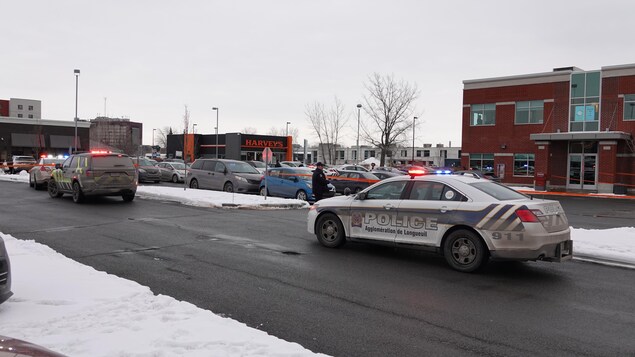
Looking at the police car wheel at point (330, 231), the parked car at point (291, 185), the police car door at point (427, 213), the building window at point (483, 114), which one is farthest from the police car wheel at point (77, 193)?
the building window at point (483, 114)

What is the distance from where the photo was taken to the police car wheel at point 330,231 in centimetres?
968

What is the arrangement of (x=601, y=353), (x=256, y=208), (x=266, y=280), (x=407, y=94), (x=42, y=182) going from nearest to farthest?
(x=601, y=353), (x=266, y=280), (x=256, y=208), (x=42, y=182), (x=407, y=94)

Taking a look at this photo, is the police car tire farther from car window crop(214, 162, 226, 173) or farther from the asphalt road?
the asphalt road

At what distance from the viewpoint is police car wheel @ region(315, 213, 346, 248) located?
9.68 meters

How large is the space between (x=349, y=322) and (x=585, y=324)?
2610mm

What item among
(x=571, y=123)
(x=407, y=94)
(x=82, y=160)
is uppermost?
(x=407, y=94)

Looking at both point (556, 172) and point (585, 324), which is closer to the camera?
point (585, 324)

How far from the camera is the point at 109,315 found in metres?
5.08

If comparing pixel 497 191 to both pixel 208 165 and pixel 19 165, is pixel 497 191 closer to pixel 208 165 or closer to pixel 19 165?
pixel 208 165

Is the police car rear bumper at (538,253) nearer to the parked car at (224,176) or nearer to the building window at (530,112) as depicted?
the parked car at (224,176)

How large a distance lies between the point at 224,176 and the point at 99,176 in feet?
22.7

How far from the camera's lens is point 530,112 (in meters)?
37.3

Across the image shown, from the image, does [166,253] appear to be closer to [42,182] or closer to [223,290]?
[223,290]

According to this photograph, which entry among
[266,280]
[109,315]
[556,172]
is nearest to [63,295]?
[109,315]
